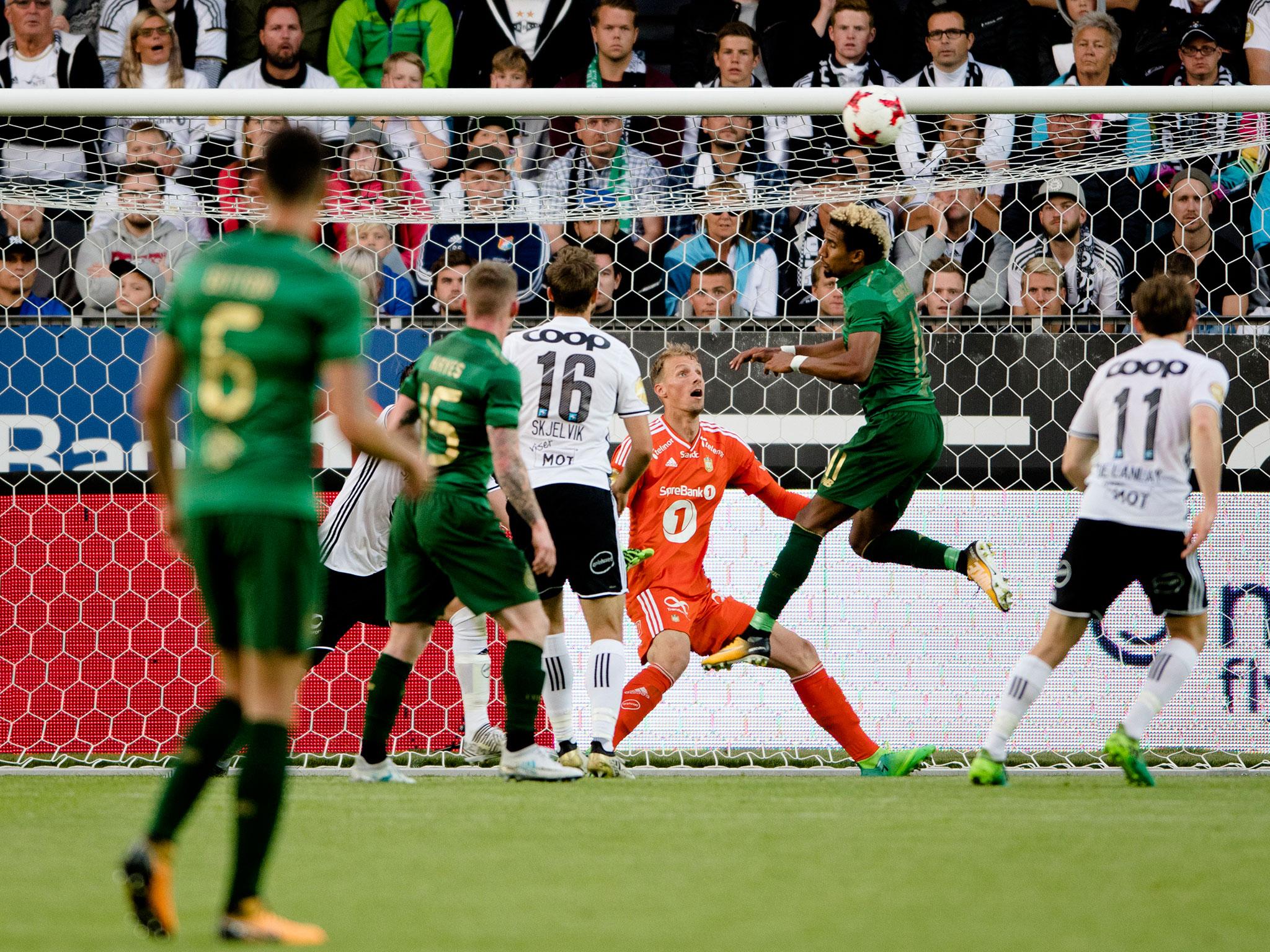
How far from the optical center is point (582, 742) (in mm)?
7234

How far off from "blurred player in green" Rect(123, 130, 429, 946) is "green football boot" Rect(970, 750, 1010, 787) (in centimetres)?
356

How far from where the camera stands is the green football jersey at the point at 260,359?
2852mm

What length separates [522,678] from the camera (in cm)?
551

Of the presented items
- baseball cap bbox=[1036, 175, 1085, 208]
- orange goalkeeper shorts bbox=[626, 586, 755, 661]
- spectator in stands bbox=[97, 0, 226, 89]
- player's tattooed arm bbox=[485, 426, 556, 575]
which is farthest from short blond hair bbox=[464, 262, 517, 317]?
spectator in stands bbox=[97, 0, 226, 89]

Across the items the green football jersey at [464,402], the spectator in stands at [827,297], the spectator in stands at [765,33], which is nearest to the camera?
the green football jersey at [464,402]

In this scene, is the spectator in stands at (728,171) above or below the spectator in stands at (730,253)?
above

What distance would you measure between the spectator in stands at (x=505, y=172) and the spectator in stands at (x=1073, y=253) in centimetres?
247

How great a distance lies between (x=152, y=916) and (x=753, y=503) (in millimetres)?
4885

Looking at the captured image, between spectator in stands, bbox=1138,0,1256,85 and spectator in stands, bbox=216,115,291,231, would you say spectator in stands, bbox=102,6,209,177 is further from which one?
spectator in stands, bbox=1138,0,1256,85

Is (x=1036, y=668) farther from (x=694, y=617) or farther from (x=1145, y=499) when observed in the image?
(x=694, y=617)

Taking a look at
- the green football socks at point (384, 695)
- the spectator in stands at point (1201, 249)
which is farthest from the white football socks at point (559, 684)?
the spectator in stands at point (1201, 249)

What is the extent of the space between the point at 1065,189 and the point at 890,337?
2.18m

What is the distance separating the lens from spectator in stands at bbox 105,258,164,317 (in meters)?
7.43

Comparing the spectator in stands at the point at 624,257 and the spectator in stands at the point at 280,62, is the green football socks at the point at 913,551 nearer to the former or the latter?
the spectator in stands at the point at 624,257
